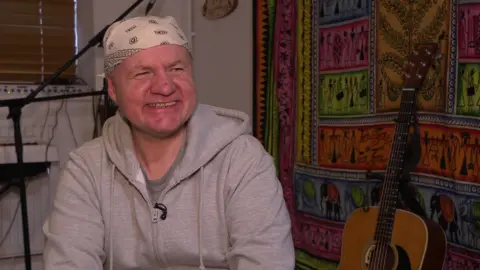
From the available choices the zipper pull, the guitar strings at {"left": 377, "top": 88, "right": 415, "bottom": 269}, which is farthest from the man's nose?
the guitar strings at {"left": 377, "top": 88, "right": 415, "bottom": 269}

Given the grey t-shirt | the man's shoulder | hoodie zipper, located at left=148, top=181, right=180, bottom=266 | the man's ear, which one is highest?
the man's ear

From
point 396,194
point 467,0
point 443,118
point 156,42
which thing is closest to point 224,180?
point 156,42

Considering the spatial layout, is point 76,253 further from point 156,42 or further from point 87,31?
point 87,31

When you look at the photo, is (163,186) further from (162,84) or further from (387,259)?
(387,259)

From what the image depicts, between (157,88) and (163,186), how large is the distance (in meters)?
0.22

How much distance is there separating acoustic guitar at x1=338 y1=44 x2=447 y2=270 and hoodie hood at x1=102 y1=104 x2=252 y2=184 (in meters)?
0.60

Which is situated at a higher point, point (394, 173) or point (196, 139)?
point (196, 139)

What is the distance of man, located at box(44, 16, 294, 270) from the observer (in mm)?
1176

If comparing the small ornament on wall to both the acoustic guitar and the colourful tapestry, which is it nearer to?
the colourful tapestry

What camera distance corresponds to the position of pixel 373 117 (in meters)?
1.96

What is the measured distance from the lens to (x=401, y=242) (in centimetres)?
165

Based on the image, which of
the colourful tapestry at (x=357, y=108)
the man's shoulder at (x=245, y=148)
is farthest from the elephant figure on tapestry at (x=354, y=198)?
the man's shoulder at (x=245, y=148)

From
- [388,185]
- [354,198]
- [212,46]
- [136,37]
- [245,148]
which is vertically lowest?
[354,198]


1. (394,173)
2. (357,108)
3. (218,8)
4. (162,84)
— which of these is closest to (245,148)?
(162,84)
